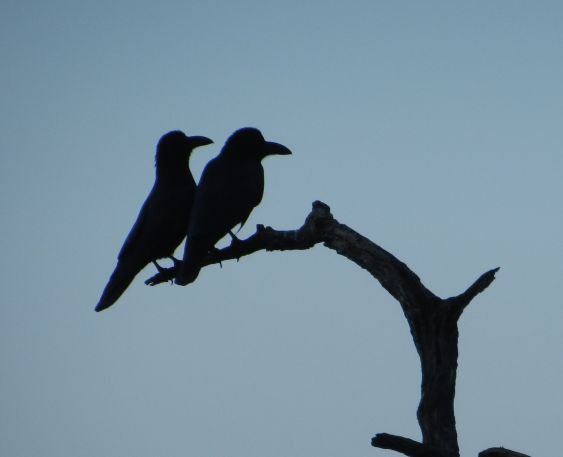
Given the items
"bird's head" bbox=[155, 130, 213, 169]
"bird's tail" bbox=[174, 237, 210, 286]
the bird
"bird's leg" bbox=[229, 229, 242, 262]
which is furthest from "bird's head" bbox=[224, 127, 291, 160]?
"bird's tail" bbox=[174, 237, 210, 286]

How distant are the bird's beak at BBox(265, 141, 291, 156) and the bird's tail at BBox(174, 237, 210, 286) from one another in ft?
5.70

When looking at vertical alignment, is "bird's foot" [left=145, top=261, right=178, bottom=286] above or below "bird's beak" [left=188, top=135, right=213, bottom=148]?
below

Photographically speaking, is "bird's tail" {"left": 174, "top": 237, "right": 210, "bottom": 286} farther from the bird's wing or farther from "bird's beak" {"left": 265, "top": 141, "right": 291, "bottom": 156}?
"bird's beak" {"left": 265, "top": 141, "right": 291, "bottom": 156}

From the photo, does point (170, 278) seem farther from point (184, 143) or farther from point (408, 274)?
point (408, 274)

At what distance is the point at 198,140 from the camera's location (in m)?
9.65

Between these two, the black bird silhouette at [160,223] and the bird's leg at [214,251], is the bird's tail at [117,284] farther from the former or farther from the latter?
the bird's leg at [214,251]

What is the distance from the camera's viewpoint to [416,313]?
18.7 ft

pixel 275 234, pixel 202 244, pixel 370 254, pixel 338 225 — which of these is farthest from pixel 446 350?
pixel 202 244

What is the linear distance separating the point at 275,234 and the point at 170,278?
170cm

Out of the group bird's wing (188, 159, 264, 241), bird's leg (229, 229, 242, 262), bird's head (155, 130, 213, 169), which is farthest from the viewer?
bird's head (155, 130, 213, 169)

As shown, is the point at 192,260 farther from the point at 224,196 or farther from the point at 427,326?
the point at 427,326

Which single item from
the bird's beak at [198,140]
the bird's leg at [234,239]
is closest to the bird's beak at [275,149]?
the bird's beak at [198,140]

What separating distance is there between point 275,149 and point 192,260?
82.2 inches

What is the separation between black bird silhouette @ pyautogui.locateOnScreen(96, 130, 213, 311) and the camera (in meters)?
8.88
